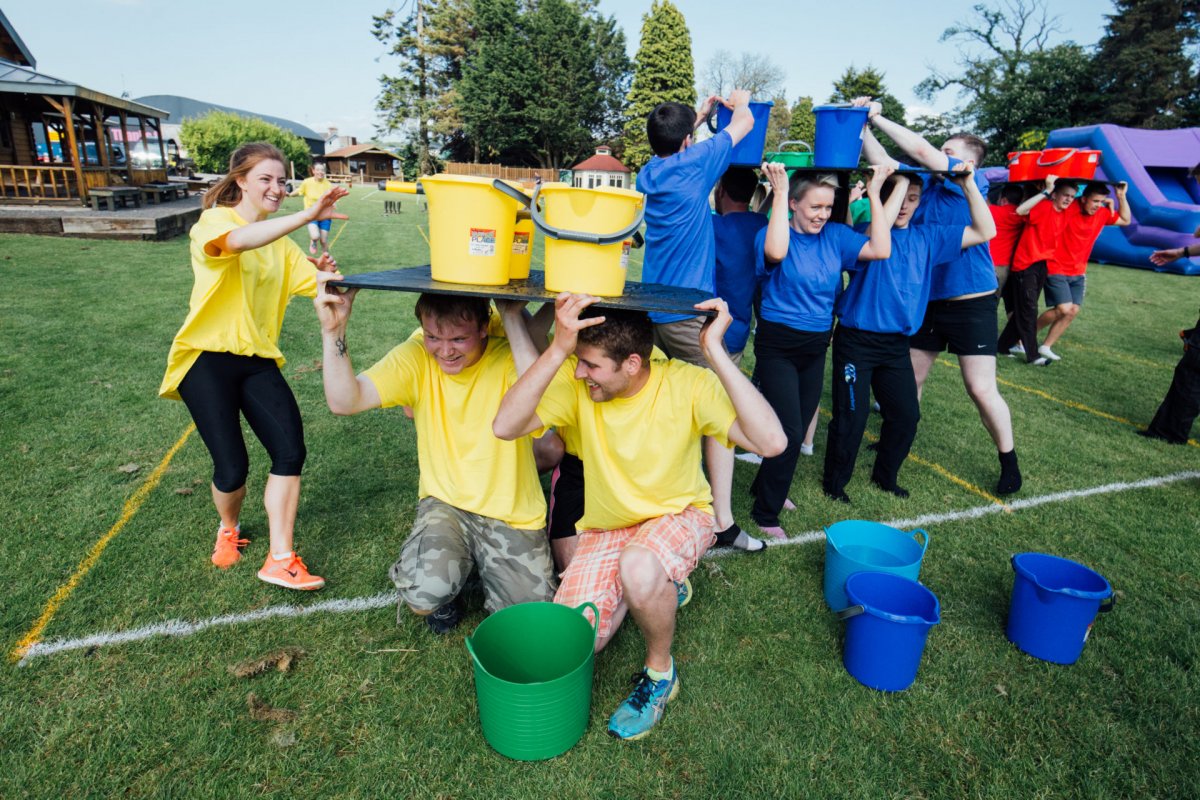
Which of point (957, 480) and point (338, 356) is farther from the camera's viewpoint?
point (957, 480)

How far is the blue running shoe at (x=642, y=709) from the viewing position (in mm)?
2393

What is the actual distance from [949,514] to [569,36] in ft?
199

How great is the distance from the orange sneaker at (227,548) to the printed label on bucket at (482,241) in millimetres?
2216

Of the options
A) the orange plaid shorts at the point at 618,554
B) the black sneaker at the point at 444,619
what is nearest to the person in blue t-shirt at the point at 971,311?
the orange plaid shorts at the point at 618,554

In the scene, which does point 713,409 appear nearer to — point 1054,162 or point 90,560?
point 90,560

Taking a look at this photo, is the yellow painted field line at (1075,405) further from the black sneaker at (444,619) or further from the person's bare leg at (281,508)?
the person's bare leg at (281,508)

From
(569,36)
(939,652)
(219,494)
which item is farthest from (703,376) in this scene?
(569,36)

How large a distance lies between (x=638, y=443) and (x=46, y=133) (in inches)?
1084

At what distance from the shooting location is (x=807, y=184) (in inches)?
141

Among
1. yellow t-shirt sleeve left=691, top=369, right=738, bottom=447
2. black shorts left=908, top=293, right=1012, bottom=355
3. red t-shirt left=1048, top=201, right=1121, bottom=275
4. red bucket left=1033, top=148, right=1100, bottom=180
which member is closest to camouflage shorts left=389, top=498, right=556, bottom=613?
yellow t-shirt sleeve left=691, top=369, right=738, bottom=447

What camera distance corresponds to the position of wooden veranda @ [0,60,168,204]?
1717 centimetres

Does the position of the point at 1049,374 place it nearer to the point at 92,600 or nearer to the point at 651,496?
the point at 651,496

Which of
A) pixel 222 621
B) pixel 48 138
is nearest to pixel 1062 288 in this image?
pixel 222 621

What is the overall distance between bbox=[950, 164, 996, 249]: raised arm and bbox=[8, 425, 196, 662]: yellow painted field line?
5.17m
